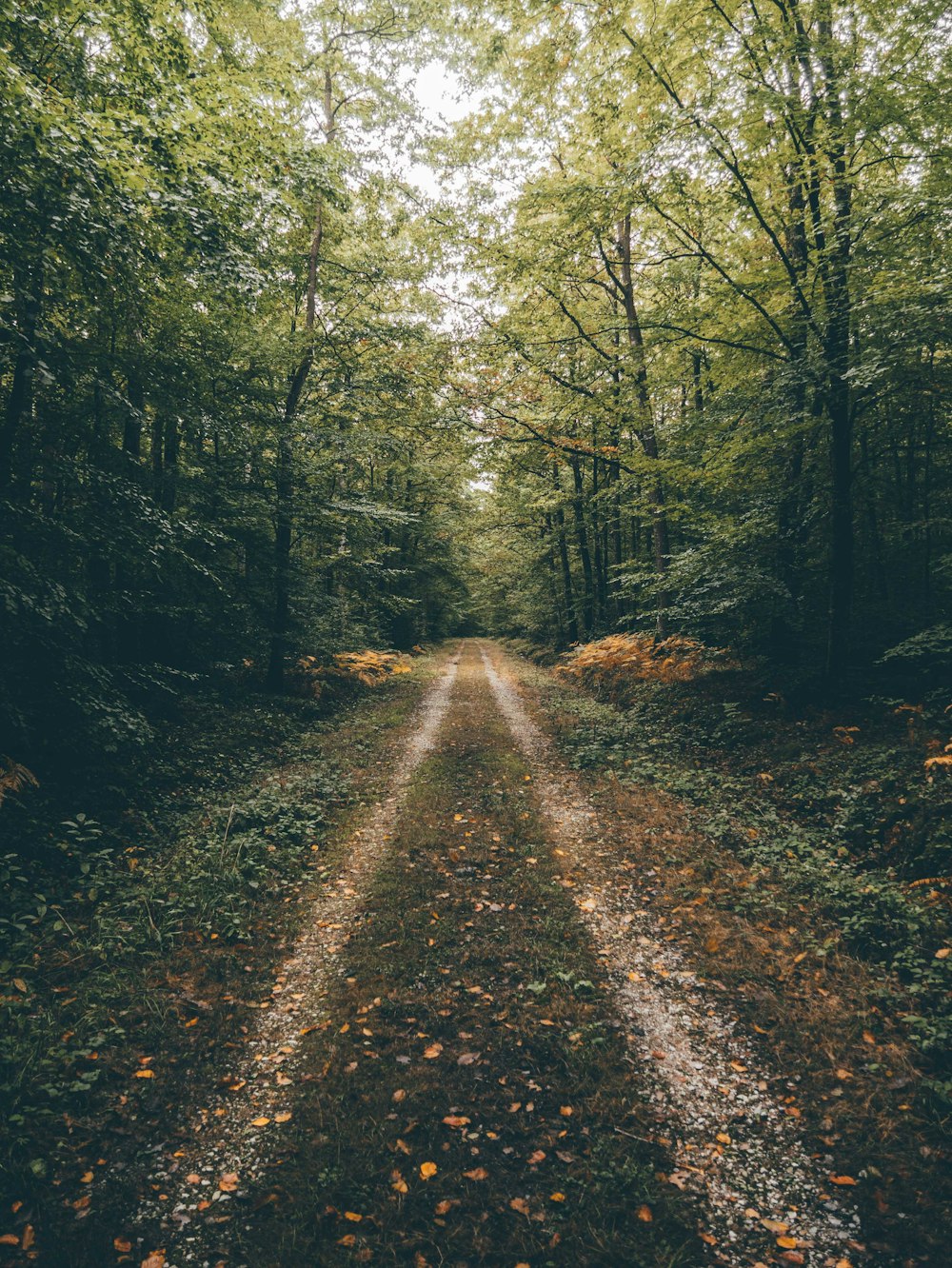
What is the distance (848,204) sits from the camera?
25.8ft

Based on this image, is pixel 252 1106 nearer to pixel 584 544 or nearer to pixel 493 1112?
pixel 493 1112

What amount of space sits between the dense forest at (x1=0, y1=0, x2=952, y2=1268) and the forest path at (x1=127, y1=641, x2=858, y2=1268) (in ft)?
1.74

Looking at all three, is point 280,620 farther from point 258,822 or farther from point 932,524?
point 932,524

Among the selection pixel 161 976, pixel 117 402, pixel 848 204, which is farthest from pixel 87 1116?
pixel 848 204

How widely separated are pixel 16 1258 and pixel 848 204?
13.1 metres

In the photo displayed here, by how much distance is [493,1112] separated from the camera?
3.54 metres

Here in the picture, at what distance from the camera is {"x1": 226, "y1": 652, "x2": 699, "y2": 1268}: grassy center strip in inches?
112

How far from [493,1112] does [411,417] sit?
14.6 metres

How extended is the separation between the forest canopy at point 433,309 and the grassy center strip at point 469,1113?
14.9 ft

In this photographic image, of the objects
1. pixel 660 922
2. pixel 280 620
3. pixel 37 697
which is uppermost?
pixel 280 620

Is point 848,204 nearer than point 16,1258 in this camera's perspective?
No

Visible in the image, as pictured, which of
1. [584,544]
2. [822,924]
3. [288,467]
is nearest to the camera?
[822,924]

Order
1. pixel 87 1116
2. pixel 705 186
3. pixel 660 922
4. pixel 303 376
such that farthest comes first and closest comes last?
pixel 303 376, pixel 705 186, pixel 660 922, pixel 87 1116

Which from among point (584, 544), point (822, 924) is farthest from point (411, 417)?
point (822, 924)
